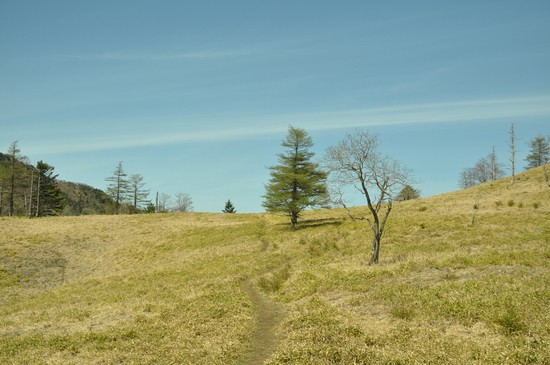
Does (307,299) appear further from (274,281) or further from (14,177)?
(14,177)

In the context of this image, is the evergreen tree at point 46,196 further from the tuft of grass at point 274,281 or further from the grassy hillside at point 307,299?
the tuft of grass at point 274,281

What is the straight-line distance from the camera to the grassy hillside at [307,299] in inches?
496

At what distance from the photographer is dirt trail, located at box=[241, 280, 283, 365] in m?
13.6

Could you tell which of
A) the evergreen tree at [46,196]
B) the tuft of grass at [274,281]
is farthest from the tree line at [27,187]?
the tuft of grass at [274,281]

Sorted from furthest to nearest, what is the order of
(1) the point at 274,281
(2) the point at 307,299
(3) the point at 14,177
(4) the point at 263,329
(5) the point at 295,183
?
1. (3) the point at 14,177
2. (5) the point at 295,183
3. (1) the point at 274,281
4. (2) the point at 307,299
5. (4) the point at 263,329

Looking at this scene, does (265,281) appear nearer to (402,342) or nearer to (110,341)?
(110,341)

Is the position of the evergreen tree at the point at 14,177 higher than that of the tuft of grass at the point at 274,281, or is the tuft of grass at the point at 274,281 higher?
the evergreen tree at the point at 14,177

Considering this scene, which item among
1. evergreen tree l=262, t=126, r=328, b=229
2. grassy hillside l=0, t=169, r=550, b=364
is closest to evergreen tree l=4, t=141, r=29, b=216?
grassy hillside l=0, t=169, r=550, b=364

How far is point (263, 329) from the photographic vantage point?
16703mm

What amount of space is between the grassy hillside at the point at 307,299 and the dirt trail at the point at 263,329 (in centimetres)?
8

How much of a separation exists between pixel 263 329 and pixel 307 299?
162 inches

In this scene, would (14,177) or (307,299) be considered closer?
(307,299)

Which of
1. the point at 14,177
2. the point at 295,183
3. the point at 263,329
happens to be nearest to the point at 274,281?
the point at 263,329

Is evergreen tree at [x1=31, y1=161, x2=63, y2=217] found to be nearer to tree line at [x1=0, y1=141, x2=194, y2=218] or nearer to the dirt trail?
tree line at [x1=0, y1=141, x2=194, y2=218]
